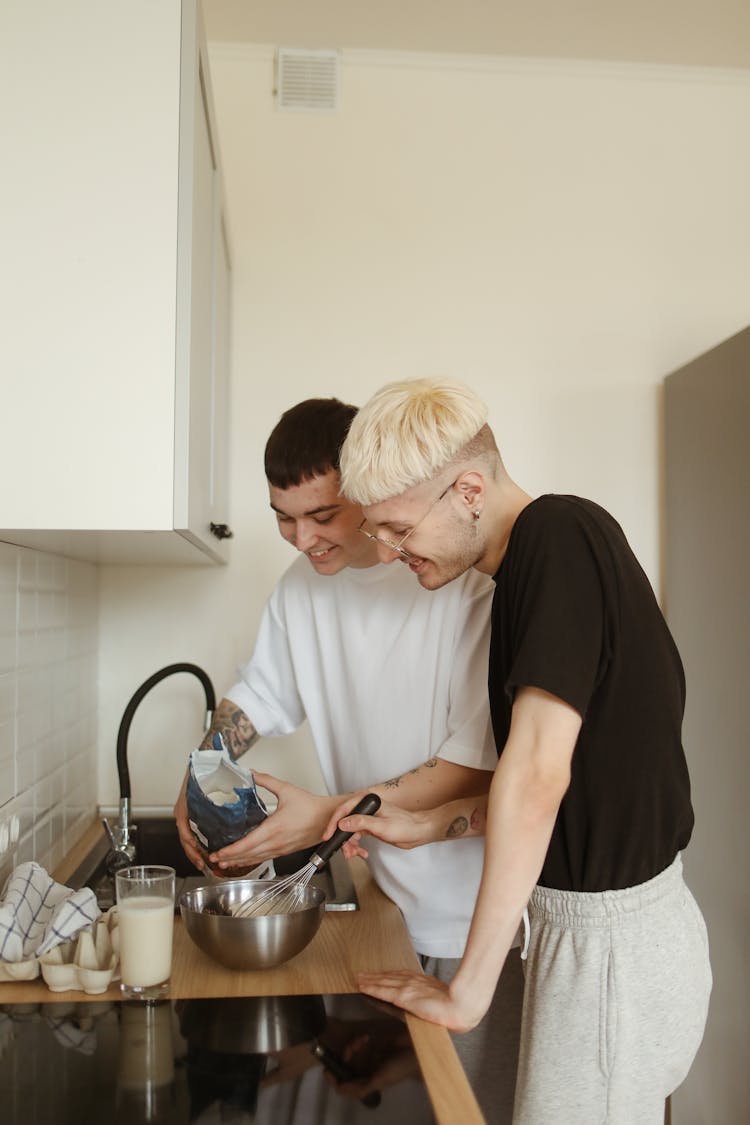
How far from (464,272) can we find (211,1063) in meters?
1.92

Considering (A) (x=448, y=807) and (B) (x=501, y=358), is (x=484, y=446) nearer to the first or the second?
(A) (x=448, y=807)

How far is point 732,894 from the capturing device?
2041mm

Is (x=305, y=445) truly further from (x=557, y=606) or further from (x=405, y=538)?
(x=557, y=606)

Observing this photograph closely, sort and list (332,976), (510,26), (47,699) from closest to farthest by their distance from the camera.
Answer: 1. (332,976)
2. (47,699)
3. (510,26)

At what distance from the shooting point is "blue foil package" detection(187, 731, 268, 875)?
1369 millimetres

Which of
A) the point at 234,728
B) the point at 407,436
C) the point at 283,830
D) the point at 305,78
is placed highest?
the point at 305,78

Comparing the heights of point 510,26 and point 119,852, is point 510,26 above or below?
above

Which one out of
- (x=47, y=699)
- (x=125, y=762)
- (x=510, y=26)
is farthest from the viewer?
(x=510, y=26)

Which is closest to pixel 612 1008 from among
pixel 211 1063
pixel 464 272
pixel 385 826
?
pixel 385 826

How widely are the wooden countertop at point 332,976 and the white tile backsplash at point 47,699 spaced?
28 centimetres

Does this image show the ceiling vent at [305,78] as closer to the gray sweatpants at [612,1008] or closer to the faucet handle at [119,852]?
the faucet handle at [119,852]

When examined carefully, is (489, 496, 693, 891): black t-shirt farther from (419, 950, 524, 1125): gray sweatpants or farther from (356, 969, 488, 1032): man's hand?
(419, 950, 524, 1125): gray sweatpants

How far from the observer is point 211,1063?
3.32 feet

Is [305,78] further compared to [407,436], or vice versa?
[305,78]
